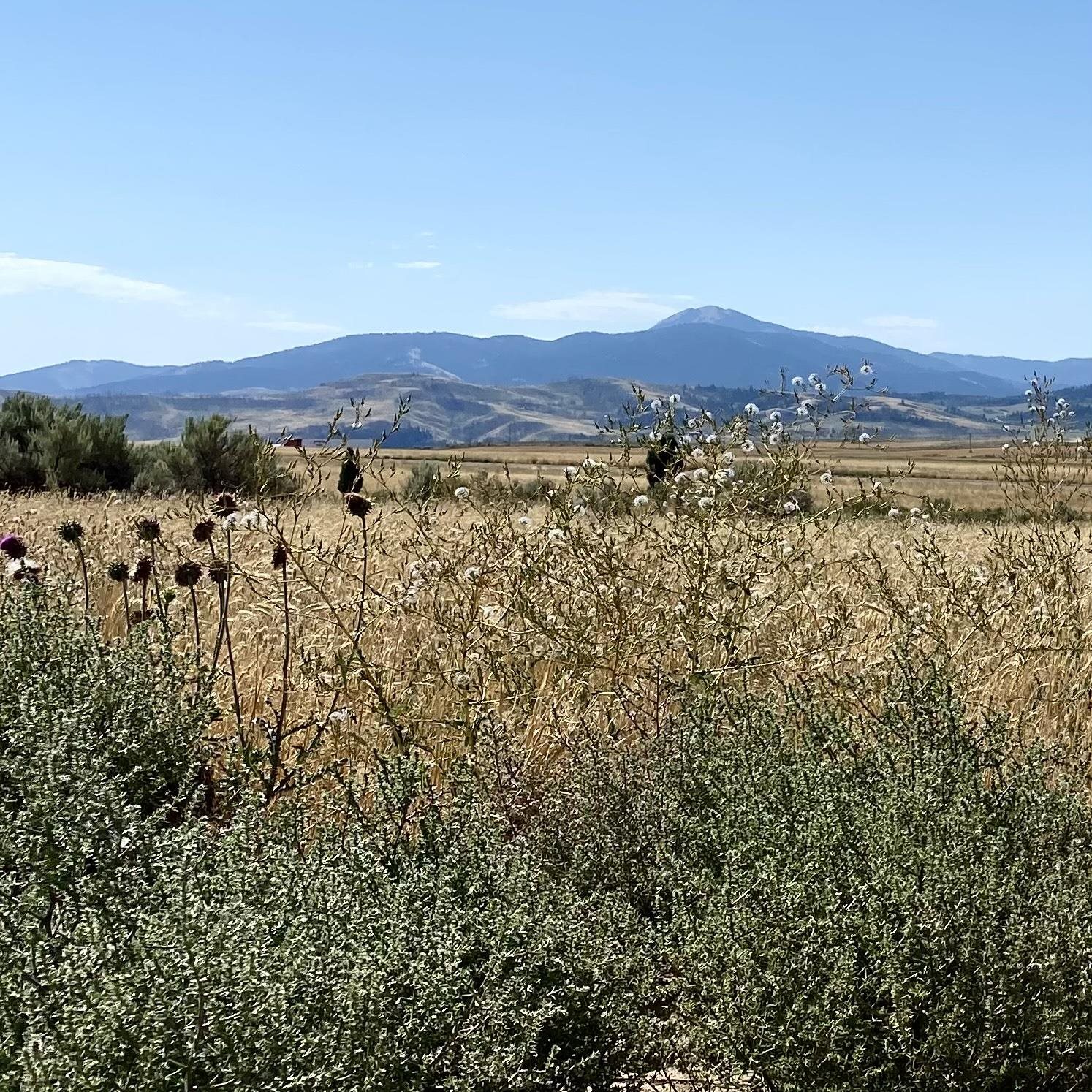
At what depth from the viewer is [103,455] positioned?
761 inches

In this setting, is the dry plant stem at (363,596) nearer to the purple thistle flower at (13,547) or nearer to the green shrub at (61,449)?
the purple thistle flower at (13,547)

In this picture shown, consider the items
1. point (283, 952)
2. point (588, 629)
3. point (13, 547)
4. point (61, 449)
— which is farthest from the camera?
point (61, 449)

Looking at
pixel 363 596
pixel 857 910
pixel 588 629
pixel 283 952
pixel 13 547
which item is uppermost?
pixel 13 547

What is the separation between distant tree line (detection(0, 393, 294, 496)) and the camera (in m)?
18.0

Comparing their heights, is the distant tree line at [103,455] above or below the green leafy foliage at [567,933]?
above

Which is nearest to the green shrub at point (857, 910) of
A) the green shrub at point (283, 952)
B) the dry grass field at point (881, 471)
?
the green shrub at point (283, 952)

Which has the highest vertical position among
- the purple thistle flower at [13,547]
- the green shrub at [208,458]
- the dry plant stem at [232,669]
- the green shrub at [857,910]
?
the green shrub at [208,458]

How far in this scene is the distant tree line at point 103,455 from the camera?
1800 centimetres

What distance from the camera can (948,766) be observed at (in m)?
3.26

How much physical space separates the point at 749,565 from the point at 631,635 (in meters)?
0.92

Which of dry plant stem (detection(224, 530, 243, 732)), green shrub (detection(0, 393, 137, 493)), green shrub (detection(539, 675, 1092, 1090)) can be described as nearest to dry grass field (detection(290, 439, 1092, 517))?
dry plant stem (detection(224, 530, 243, 732))

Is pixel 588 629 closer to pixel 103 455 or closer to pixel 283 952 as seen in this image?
pixel 283 952

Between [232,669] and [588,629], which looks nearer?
[232,669]

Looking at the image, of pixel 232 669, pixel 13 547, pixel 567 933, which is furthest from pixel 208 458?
pixel 567 933
